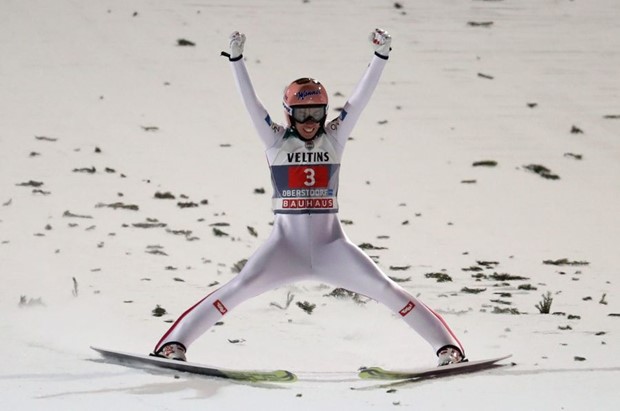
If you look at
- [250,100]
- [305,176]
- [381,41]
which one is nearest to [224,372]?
[305,176]

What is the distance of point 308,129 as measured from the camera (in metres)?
7.88

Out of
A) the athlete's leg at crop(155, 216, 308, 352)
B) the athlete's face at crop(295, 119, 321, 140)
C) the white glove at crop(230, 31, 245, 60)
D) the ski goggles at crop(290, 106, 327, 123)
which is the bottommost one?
the athlete's leg at crop(155, 216, 308, 352)

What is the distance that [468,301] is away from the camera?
390 inches

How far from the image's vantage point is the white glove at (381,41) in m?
8.05

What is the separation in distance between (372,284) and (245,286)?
2.25ft

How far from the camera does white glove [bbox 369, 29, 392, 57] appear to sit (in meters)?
8.05

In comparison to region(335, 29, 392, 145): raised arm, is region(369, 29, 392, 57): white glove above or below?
above

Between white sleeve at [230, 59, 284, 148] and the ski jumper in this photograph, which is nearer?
the ski jumper

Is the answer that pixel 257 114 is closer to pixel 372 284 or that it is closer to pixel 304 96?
pixel 304 96

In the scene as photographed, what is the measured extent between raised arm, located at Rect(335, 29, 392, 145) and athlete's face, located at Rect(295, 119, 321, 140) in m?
0.19

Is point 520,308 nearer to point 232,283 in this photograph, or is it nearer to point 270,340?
point 270,340

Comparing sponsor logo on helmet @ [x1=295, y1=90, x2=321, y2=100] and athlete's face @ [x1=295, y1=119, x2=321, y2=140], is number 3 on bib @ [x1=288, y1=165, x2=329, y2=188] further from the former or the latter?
sponsor logo on helmet @ [x1=295, y1=90, x2=321, y2=100]

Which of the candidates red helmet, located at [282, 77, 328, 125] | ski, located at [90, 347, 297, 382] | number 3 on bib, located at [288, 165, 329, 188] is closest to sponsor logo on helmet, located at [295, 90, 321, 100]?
red helmet, located at [282, 77, 328, 125]

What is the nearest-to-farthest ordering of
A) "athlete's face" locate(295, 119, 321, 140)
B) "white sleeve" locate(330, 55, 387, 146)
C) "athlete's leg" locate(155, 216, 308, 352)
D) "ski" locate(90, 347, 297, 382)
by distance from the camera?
"ski" locate(90, 347, 297, 382) < "athlete's leg" locate(155, 216, 308, 352) < "athlete's face" locate(295, 119, 321, 140) < "white sleeve" locate(330, 55, 387, 146)
